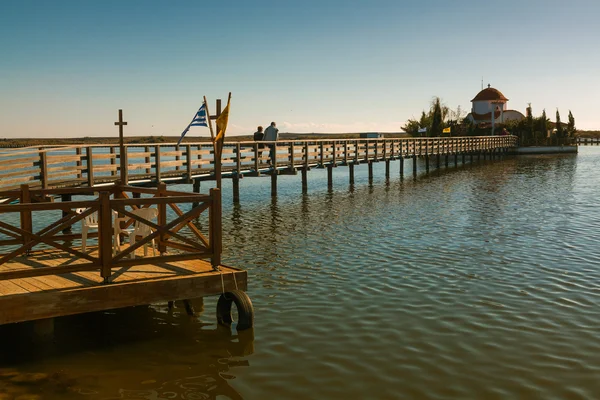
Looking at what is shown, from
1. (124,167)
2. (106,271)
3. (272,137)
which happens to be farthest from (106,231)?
(272,137)

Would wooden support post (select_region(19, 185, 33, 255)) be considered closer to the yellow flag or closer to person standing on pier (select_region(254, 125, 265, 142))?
the yellow flag

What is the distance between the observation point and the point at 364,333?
8328mm

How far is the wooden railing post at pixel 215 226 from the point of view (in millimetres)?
8242

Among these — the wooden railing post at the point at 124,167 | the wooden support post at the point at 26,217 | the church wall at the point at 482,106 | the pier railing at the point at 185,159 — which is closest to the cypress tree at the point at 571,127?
the church wall at the point at 482,106

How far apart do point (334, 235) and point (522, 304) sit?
23.6 ft

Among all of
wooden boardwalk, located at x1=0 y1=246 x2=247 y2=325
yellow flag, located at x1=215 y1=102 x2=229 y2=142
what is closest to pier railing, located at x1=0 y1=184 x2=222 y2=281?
wooden boardwalk, located at x1=0 y1=246 x2=247 y2=325

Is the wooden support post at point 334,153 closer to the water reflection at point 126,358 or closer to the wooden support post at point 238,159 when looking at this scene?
the wooden support post at point 238,159

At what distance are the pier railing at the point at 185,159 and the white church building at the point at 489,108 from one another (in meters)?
48.3

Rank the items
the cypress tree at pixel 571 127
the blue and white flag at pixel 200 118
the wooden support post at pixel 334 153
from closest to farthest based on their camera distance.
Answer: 1. the blue and white flag at pixel 200 118
2. the wooden support post at pixel 334 153
3. the cypress tree at pixel 571 127

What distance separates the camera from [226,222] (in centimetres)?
1953

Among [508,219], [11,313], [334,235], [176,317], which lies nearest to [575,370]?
[176,317]

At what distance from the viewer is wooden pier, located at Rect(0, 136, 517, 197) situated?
16.7 meters

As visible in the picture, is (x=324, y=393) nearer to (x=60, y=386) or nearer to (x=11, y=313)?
(x=60, y=386)

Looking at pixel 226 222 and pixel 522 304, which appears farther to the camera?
pixel 226 222
